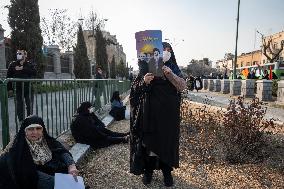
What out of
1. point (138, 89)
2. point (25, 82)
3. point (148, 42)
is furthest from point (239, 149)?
point (25, 82)

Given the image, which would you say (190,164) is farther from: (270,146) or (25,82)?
(25,82)

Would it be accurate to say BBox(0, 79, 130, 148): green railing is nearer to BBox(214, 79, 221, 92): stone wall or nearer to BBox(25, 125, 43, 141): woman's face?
BBox(25, 125, 43, 141): woman's face

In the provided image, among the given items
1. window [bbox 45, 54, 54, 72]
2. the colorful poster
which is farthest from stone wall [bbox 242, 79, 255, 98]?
the colorful poster

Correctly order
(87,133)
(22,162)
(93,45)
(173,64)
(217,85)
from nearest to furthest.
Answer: (22,162)
(173,64)
(87,133)
(217,85)
(93,45)

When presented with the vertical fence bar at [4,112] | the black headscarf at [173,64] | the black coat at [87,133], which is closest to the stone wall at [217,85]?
the black coat at [87,133]

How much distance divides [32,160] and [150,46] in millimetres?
1469

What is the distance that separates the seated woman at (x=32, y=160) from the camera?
3.11 m

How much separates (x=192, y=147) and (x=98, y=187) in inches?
75.7

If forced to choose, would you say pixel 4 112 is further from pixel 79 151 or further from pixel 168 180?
pixel 168 180

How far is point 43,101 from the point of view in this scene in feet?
17.1

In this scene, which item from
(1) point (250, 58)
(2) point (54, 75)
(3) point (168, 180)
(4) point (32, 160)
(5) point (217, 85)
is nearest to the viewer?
(4) point (32, 160)

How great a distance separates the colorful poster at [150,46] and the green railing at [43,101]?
1.54 meters

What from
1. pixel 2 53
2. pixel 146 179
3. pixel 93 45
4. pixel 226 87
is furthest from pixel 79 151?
pixel 93 45

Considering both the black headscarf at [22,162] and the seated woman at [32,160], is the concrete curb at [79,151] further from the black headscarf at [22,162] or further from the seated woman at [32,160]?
the black headscarf at [22,162]
